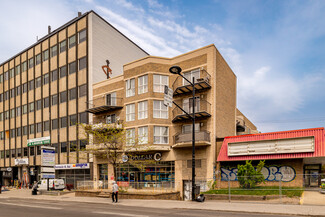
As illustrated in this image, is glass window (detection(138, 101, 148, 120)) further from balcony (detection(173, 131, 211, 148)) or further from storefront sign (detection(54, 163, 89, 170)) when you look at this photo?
storefront sign (detection(54, 163, 89, 170))

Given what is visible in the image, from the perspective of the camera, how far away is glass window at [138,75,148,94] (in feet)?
95.7

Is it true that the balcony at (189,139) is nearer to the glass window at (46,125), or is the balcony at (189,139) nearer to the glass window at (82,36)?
the glass window at (82,36)

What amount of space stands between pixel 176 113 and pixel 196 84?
13.3ft

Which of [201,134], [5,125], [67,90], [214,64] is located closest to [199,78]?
[214,64]

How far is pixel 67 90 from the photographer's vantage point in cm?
3819

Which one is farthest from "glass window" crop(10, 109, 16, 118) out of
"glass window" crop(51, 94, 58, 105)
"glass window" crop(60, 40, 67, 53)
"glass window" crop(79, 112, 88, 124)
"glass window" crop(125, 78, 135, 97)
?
"glass window" crop(125, 78, 135, 97)

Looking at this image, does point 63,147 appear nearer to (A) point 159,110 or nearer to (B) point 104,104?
(B) point 104,104

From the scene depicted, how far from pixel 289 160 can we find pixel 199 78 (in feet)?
35.6

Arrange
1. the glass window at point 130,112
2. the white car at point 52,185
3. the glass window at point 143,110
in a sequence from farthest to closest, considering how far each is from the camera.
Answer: the white car at point 52,185, the glass window at point 130,112, the glass window at point 143,110

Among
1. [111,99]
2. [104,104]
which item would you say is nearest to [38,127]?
[104,104]

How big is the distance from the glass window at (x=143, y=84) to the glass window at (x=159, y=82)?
35.9 inches

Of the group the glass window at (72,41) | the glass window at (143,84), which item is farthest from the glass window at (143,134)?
the glass window at (72,41)

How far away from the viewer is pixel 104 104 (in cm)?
3319

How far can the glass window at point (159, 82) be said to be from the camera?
28.8m
